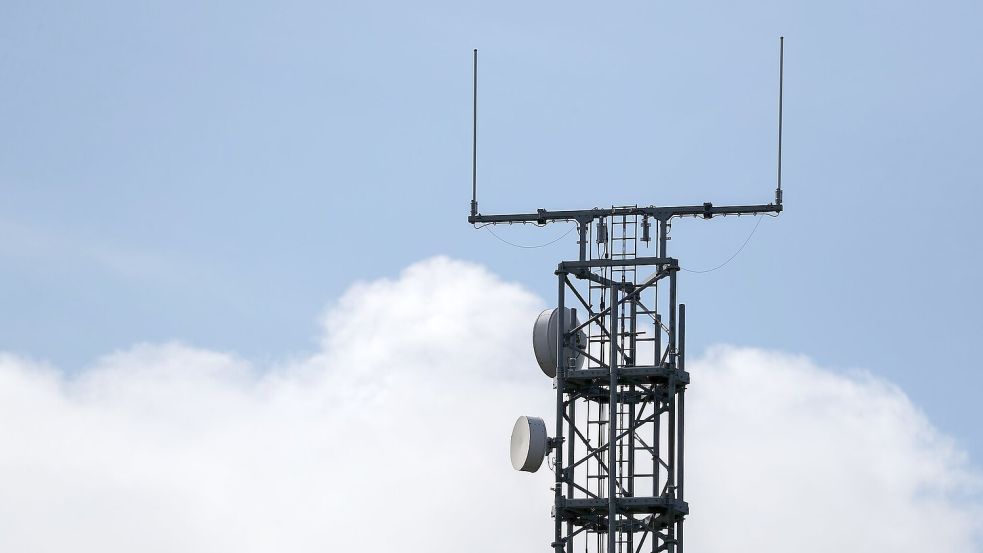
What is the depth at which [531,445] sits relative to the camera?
3364 inches

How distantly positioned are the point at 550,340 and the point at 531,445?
3081mm

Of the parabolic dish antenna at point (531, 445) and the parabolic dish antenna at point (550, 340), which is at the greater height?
the parabolic dish antenna at point (550, 340)

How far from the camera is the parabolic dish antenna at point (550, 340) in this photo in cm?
8631

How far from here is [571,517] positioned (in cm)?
8531

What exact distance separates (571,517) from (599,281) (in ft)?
22.0

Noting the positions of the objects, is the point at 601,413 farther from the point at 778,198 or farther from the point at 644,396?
the point at 778,198

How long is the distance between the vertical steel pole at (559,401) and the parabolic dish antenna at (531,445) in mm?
436

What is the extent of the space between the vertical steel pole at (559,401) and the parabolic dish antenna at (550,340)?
17 cm

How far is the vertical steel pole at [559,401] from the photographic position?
85.0 m

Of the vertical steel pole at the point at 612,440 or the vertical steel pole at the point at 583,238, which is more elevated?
the vertical steel pole at the point at 583,238

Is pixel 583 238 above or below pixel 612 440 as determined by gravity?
above

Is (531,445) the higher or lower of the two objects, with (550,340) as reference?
lower

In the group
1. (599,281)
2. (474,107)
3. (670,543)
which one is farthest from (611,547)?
(474,107)

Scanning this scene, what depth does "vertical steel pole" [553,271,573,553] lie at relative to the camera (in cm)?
8500
